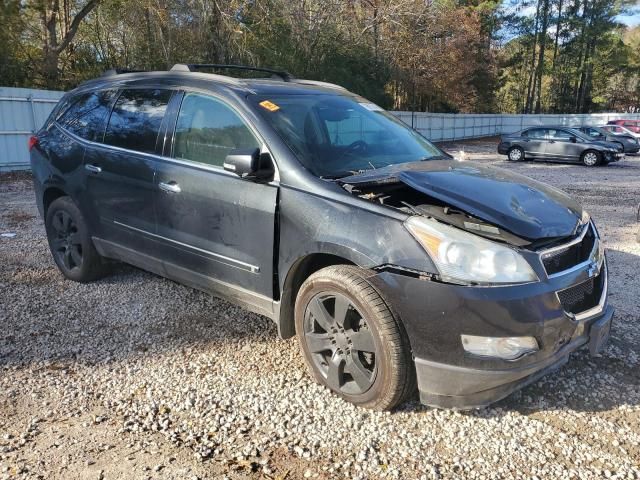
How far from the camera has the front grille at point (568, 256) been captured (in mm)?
2736

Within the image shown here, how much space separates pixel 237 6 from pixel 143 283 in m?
13.7

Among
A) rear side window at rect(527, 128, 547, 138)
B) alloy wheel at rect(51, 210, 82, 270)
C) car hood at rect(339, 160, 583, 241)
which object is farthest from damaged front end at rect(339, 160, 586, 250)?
rear side window at rect(527, 128, 547, 138)

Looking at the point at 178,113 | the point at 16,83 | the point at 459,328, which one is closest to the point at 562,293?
the point at 459,328

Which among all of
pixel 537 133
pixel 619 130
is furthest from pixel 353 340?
pixel 619 130

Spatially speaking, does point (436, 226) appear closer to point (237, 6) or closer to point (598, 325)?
point (598, 325)

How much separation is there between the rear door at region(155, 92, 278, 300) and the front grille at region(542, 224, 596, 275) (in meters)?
1.55

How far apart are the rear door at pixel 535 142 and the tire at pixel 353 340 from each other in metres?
19.3

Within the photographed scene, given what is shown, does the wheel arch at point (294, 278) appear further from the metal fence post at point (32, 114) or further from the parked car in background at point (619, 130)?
the parked car in background at point (619, 130)

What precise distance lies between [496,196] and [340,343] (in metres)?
1.21

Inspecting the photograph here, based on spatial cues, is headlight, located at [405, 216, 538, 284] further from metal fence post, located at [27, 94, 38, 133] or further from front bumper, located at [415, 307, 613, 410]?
metal fence post, located at [27, 94, 38, 133]

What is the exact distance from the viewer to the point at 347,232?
2.89 meters

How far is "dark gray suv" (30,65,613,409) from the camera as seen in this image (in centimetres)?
A: 264

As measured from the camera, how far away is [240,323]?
4.18m

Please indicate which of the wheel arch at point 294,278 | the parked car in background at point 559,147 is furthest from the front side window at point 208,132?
the parked car in background at point 559,147
